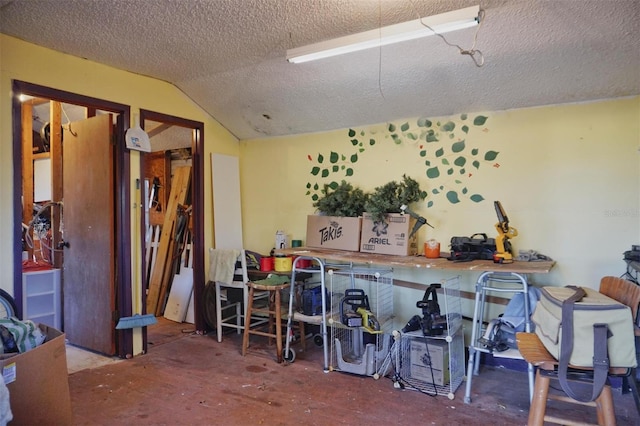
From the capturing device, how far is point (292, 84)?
3537 mm

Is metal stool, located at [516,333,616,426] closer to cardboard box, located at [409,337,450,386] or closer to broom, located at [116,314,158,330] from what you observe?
cardboard box, located at [409,337,450,386]

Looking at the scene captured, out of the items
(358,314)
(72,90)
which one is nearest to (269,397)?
(358,314)

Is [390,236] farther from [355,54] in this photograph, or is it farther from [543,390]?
[543,390]

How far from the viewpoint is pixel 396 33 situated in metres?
2.33

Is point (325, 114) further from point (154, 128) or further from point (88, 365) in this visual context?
point (88, 365)

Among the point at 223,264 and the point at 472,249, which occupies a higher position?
the point at 472,249

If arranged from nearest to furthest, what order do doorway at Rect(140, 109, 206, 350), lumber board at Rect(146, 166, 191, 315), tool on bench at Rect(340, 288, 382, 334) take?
1. tool on bench at Rect(340, 288, 382, 334)
2. doorway at Rect(140, 109, 206, 350)
3. lumber board at Rect(146, 166, 191, 315)

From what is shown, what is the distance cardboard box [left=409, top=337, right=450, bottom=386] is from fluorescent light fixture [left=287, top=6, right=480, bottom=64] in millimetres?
2067

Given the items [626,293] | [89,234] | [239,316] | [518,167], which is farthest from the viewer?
[239,316]

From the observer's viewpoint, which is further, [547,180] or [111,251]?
[111,251]

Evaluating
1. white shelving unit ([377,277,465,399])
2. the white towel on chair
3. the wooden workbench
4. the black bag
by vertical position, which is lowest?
white shelving unit ([377,277,465,399])

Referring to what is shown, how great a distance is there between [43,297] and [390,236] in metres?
3.34

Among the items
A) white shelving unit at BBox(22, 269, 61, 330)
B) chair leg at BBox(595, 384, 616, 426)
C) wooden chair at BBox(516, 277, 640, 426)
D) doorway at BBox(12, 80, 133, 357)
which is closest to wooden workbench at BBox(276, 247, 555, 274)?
wooden chair at BBox(516, 277, 640, 426)

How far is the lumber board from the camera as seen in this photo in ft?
16.3
